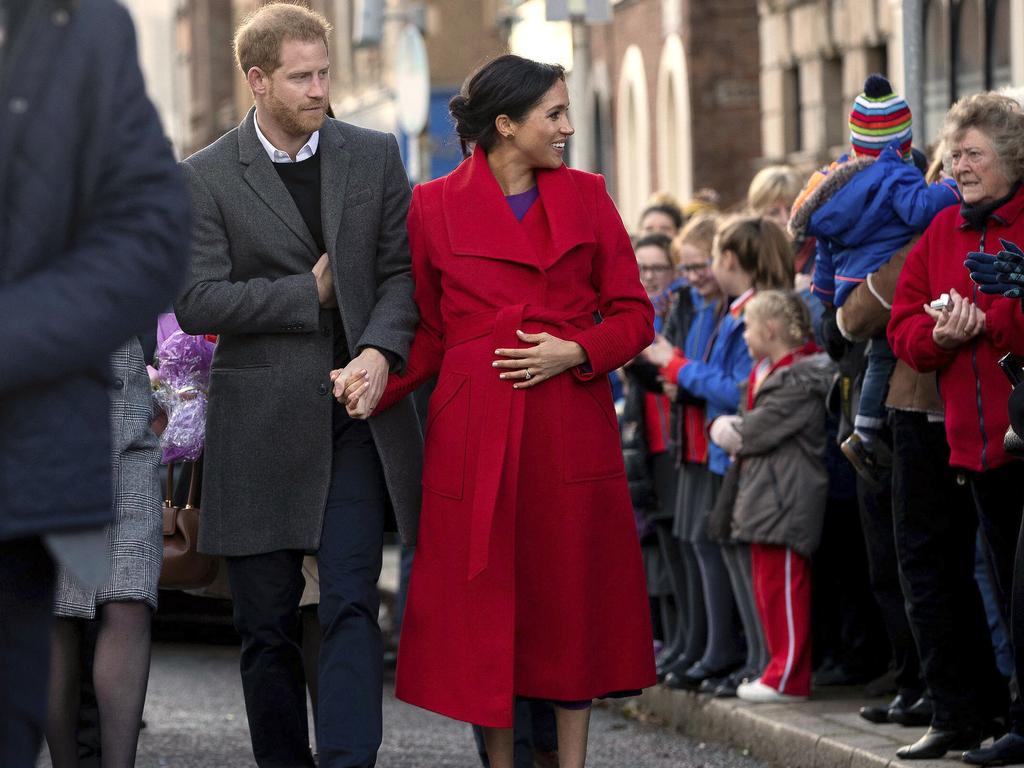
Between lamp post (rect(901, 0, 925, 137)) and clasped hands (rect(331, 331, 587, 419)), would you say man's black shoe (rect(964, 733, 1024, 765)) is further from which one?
lamp post (rect(901, 0, 925, 137))

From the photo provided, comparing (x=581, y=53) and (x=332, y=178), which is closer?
(x=332, y=178)

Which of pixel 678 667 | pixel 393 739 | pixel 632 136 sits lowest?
pixel 393 739

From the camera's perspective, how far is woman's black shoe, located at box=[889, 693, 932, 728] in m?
7.38

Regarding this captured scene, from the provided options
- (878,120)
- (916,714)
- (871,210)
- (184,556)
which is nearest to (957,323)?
(871,210)

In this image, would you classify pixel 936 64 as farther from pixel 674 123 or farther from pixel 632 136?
pixel 632 136

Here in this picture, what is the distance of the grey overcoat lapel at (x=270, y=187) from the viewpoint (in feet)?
20.2

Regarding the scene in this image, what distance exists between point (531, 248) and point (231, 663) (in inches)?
229

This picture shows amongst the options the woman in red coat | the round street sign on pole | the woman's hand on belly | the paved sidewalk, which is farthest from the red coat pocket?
the round street sign on pole

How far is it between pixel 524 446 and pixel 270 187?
3.32 feet

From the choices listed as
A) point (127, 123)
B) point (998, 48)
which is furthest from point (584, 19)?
point (127, 123)

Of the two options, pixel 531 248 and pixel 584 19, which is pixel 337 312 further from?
pixel 584 19

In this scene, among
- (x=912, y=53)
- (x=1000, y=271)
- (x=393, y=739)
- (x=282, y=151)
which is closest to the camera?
(x=1000, y=271)

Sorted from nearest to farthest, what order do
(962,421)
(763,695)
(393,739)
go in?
(962,421)
(763,695)
(393,739)

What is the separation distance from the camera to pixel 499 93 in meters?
6.12
